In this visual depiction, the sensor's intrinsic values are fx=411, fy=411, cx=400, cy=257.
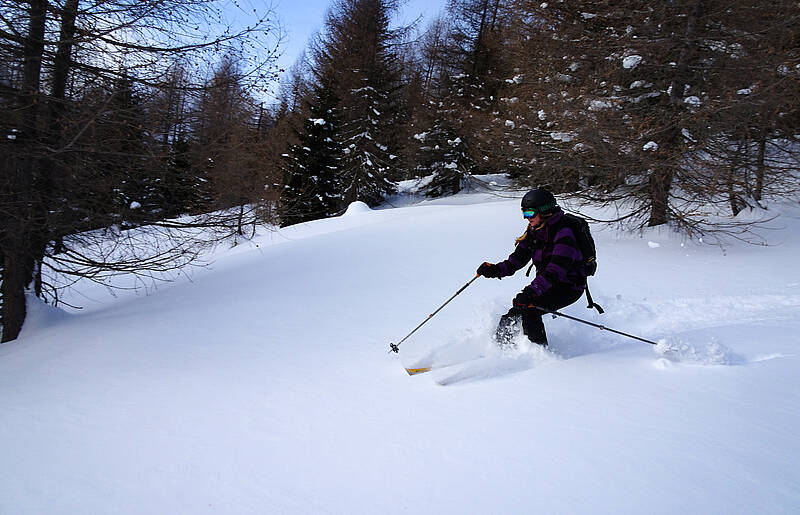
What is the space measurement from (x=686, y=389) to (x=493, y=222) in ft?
24.7

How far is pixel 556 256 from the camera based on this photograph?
3756mm

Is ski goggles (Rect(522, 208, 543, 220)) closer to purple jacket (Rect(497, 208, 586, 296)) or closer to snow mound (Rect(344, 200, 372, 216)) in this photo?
purple jacket (Rect(497, 208, 586, 296))

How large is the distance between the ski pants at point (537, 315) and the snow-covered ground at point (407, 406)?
0.17m

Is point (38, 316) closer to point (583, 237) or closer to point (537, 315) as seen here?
point (537, 315)

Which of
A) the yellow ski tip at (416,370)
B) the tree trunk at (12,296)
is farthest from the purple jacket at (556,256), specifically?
the tree trunk at (12,296)

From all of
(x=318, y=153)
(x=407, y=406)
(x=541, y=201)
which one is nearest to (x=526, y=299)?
(x=541, y=201)

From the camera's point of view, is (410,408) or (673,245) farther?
(673,245)

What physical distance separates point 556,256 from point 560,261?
0.19ft

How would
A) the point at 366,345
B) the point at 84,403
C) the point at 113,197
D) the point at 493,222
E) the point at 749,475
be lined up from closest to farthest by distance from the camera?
1. the point at 749,475
2. the point at 84,403
3. the point at 366,345
4. the point at 113,197
5. the point at 493,222

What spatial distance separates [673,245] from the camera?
27.3 feet

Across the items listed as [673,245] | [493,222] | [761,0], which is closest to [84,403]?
[493,222]

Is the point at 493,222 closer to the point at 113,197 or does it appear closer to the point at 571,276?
the point at 571,276

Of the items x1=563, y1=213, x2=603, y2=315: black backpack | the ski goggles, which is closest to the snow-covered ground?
x1=563, y1=213, x2=603, y2=315: black backpack

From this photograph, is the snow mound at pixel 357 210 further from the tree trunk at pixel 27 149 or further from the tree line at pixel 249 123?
the tree trunk at pixel 27 149
